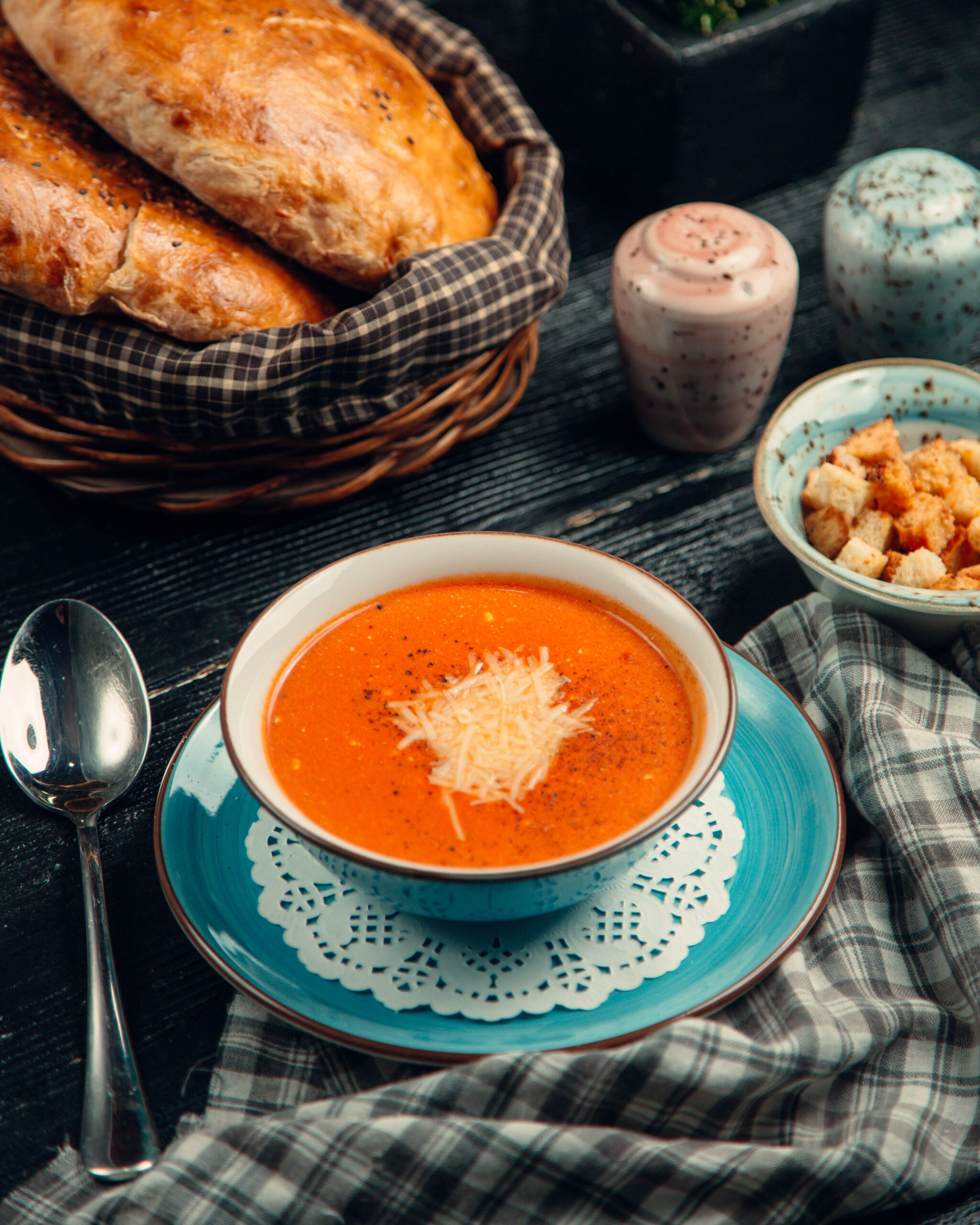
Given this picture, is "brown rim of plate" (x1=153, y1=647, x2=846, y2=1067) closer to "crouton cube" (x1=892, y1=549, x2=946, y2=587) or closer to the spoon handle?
the spoon handle

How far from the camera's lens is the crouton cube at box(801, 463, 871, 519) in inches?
64.7

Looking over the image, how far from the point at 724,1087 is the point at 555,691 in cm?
46

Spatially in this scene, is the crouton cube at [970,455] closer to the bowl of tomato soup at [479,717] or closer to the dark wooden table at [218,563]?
the dark wooden table at [218,563]

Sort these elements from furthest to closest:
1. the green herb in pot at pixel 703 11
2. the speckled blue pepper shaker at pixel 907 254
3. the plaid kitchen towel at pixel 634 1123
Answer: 1. the green herb in pot at pixel 703 11
2. the speckled blue pepper shaker at pixel 907 254
3. the plaid kitchen towel at pixel 634 1123

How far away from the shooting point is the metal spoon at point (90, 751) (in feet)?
3.71

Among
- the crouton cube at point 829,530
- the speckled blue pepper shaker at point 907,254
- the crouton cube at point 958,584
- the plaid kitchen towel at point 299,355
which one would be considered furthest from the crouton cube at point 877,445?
the plaid kitchen towel at point 299,355

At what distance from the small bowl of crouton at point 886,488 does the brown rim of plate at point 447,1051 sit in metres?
0.40

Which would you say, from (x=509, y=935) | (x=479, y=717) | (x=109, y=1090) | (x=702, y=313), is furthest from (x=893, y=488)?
(x=109, y=1090)

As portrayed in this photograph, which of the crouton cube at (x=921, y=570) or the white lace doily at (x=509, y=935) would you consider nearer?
the white lace doily at (x=509, y=935)

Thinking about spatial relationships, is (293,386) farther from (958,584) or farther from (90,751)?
(958,584)

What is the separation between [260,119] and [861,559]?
110 centimetres

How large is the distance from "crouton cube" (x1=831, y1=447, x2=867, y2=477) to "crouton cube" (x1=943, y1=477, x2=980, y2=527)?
125 mm

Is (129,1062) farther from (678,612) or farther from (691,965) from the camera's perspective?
(678,612)

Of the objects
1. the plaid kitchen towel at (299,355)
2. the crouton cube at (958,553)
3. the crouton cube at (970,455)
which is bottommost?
the crouton cube at (958,553)
